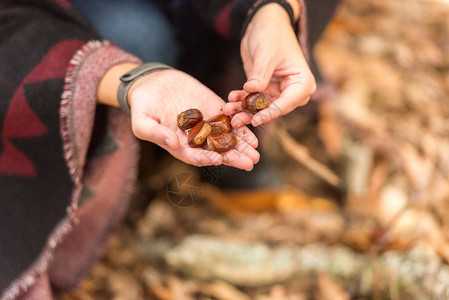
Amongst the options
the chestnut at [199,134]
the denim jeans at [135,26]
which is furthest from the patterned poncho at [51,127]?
the chestnut at [199,134]

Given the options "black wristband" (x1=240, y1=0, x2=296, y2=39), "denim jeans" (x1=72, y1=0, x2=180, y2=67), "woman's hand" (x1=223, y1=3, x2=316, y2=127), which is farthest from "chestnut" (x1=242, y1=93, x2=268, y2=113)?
"denim jeans" (x1=72, y1=0, x2=180, y2=67)

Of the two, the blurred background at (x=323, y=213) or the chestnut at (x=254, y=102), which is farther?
the blurred background at (x=323, y=213)

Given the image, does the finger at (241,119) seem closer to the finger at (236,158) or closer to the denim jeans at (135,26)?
the finger at (236,158)

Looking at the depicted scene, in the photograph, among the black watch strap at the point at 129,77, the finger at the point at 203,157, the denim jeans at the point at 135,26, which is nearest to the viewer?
the finger at the point at 203,157

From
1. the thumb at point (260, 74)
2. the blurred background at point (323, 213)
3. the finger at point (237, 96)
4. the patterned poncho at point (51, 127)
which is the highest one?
the thumb at point (260, 74)

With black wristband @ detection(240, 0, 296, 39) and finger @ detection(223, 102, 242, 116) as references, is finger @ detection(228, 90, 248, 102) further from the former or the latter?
black wristband @ detection(240, 0, 296, 39)

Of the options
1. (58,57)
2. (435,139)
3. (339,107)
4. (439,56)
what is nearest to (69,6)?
(58,57)

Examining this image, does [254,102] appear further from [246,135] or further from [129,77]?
→ [129,77]
